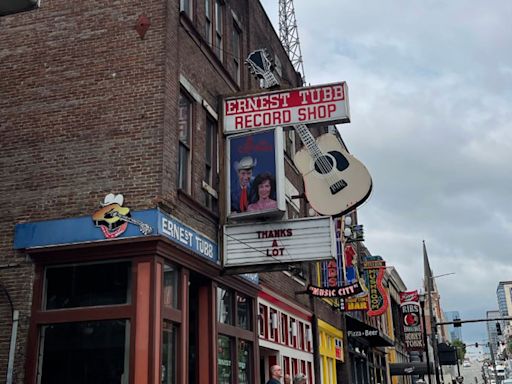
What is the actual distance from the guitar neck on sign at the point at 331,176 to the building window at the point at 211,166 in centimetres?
193

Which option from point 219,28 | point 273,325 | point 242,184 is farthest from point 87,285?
point 219,28

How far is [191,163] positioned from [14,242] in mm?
3836

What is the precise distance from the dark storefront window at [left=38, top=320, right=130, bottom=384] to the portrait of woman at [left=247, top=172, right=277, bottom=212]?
397 centimetres

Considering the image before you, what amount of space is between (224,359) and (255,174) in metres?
4.18

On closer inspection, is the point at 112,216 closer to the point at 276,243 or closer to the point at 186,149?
the point at 186,149

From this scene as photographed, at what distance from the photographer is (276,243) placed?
1345 centimetres

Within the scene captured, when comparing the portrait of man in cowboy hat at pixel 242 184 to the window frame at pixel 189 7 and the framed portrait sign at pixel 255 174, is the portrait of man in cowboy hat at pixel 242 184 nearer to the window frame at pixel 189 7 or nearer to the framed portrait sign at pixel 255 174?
the framed portrait sign at pixel 255 174

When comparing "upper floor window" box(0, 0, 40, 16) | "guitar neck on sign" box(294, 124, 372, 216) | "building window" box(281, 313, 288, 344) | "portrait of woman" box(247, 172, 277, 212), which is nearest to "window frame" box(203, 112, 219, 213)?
"portrait of woman" box(247, 172, 277, 212)

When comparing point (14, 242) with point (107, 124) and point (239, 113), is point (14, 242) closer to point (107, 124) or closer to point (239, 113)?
point (107, 124)

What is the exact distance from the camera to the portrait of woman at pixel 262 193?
43.8 feet

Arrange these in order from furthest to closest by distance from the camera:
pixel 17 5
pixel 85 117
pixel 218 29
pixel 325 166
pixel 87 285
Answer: pixel 218 29 < pixel 325 166 < pixel 85 117 < pixel 87 285 < pixel 17 5

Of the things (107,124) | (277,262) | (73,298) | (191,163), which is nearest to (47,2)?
(107,124)

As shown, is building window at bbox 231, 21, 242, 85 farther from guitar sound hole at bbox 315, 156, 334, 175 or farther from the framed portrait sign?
guitar sound hole at bbox 315, 156, 334, 175

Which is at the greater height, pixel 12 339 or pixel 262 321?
pixel 262 321
